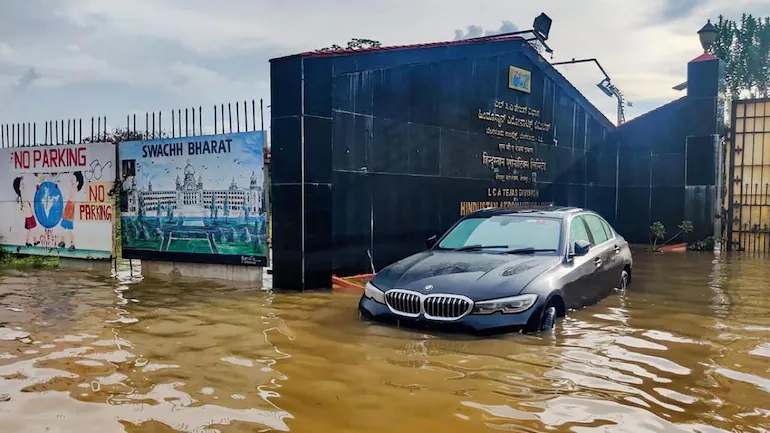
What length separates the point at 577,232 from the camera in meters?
7.82

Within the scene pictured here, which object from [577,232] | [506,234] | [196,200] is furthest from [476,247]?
[196,200]

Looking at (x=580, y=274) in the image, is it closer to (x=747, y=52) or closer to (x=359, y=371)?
(x=359, y=371)

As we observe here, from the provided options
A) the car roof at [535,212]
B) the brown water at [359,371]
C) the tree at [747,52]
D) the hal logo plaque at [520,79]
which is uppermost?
the tree at [747,52]

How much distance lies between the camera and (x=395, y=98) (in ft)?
36.9

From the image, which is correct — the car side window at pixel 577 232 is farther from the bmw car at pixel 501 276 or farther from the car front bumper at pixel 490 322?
the car front bumper at pixel 490 322

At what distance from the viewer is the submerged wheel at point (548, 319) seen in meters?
6.38

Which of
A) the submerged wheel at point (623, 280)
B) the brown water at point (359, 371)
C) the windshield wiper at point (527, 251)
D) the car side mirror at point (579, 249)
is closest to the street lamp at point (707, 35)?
the submerged wheel at point (623, 280)

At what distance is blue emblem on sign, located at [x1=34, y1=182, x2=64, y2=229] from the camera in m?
13.1

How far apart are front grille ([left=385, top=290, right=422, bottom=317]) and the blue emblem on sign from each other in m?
9.08

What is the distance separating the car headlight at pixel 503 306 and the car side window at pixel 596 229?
2.50 meters

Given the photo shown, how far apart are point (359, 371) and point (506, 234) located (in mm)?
2991

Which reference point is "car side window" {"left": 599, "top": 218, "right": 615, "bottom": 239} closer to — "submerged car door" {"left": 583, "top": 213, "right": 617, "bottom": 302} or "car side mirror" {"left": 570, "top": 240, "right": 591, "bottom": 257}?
"submerged car door" {"left": 583, "top": 213, "right": 617, "bottom": 302}

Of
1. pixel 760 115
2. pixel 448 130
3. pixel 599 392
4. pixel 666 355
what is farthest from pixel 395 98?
pixel 760 115

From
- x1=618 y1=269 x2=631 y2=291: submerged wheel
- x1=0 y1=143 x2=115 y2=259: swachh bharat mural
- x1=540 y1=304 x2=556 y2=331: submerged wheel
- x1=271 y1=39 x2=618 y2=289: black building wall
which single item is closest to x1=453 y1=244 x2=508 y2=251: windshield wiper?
x1=540 y1=304 x2=556 y2=331: submerged wheel
